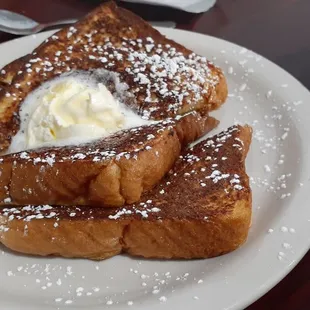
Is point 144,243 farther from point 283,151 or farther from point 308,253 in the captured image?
point 283,151

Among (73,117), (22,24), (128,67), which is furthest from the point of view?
(22,24)

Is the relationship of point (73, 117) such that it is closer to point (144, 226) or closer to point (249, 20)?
point (144, 226)

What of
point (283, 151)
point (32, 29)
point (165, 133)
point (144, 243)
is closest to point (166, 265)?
point (144, 243)

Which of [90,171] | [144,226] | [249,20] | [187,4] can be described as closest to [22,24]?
[187,4]

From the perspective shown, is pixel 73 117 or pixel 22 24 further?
pixel 22 24

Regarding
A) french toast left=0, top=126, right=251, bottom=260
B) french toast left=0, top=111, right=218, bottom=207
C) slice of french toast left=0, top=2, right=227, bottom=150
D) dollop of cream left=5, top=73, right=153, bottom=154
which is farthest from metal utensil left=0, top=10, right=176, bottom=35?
french toast left=0, top=126, right=251, bottom=260
